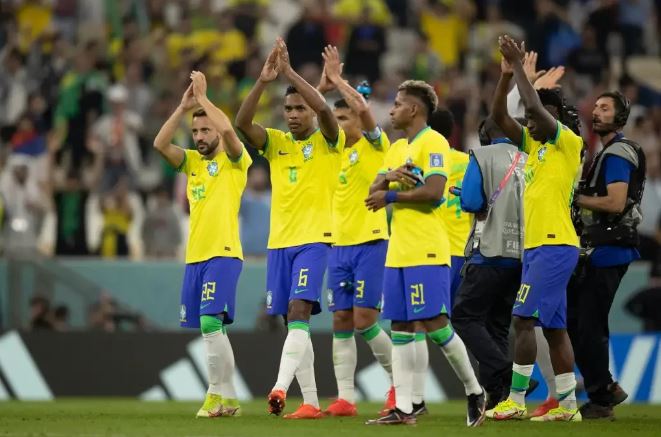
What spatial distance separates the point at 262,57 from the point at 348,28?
63.9 inches

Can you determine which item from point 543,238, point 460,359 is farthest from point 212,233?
point 543,238

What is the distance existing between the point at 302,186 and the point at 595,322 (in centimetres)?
290

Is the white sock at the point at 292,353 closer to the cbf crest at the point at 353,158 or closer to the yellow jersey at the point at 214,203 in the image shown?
the yellow jersey at the point at 214,203

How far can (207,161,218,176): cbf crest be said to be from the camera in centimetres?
1330

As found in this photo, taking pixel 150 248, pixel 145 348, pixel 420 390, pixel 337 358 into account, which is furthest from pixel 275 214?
pixel 150 248

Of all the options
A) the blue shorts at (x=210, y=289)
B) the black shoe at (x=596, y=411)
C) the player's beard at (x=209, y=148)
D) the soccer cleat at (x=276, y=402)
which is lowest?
the black shoe at (x=596, y=411)

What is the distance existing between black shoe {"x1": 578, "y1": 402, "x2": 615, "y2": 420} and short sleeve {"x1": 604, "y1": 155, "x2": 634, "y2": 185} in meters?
2.03

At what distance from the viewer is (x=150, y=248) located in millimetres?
20109

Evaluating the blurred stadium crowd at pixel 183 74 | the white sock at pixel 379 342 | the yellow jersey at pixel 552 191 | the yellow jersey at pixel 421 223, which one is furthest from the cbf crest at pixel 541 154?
the blurred stadium crowd at pixel 183 74

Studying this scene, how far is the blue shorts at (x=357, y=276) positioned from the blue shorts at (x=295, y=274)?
0.35 m

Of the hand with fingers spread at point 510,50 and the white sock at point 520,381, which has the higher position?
the hand with fingers spread at point 510,50

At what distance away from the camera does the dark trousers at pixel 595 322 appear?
42.0 ft

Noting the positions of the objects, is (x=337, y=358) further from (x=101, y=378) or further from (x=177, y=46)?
(x=177, y=46)

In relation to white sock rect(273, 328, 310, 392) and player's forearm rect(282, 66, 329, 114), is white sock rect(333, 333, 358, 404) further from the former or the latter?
player's forearm rect(282, 66, 329, 114)
